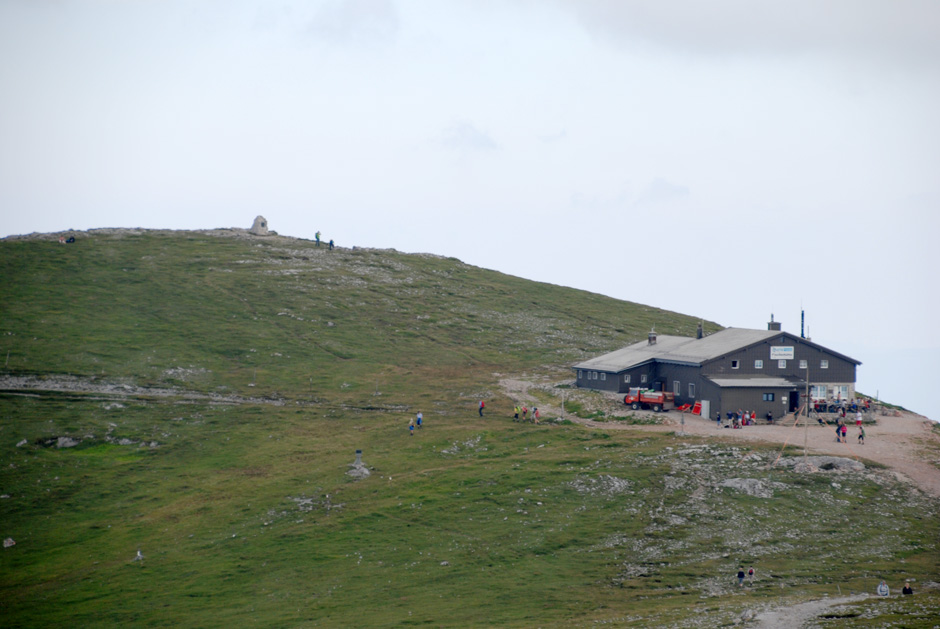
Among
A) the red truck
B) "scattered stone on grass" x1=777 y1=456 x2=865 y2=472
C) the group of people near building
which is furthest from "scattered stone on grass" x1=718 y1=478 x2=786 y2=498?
the red truck

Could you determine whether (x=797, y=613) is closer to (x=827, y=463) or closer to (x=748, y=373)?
(x=827, y=463)

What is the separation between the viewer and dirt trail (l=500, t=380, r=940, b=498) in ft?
226

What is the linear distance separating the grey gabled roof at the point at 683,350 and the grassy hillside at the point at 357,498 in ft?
25.3

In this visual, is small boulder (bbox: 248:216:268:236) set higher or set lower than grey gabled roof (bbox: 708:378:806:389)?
higher

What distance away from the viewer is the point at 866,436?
259 feet

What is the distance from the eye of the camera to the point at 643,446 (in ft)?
252

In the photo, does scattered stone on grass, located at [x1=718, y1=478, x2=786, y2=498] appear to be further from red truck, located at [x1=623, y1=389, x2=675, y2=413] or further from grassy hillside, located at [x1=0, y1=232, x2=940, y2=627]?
red truck, located at [x1=623, y1=389, x2=675, y2=413]

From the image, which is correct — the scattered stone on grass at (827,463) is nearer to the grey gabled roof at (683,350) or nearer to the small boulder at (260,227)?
the grey gabled roof at (683,350)

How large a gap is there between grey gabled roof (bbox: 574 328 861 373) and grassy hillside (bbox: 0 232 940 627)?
304 inches

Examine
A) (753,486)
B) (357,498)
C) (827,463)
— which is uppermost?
(827,463)

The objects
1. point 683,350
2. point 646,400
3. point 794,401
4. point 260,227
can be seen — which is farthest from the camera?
point 260,227

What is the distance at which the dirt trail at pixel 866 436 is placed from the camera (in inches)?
2707

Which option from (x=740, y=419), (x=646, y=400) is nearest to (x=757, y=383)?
(x=740, y=419)

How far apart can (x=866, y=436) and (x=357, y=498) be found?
46974 mm
